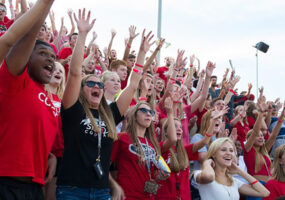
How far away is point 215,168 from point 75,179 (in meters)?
2.45

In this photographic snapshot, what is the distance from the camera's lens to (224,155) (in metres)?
5.09

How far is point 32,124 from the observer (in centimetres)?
266

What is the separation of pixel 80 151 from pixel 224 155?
2434mm

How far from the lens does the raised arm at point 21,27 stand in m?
2.37

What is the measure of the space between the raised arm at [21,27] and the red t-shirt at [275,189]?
13.9 ft

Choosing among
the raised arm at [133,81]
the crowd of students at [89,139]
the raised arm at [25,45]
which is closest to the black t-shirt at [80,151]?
the crowd of students at [89,139]

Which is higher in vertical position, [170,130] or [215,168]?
[170,130]

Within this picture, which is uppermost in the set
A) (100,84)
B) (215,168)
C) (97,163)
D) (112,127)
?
(100,84)

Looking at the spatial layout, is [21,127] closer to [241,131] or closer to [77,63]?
[77,63]

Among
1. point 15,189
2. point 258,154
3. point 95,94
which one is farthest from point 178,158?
point 15,189

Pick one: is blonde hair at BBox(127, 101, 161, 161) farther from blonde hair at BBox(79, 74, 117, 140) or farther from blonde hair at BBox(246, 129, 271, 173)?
blonde hair at BBox(246, 129, 271, 173)

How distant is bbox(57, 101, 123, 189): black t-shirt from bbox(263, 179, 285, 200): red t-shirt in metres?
2.99

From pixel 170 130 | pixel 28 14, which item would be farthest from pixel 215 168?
pixel 28 14

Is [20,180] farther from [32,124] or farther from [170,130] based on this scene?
[170,130]
